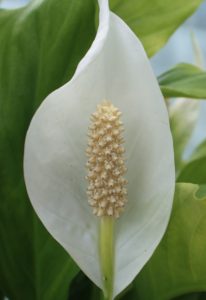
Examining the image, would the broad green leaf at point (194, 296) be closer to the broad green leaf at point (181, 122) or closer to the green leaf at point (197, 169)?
the green leaf at point (197, 169)

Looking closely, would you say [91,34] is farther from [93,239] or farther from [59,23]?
[93,239]

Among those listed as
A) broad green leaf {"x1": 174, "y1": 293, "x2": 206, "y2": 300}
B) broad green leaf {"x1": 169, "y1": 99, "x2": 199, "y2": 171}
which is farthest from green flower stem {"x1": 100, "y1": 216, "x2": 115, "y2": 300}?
broad green leaf {"x1": 169, "y1": 99, "x2": 199, "y2": 171}

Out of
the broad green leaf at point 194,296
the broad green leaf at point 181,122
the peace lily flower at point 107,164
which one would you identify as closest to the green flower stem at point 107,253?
the peace lily flower at point 107,164

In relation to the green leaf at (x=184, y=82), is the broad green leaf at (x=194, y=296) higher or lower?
lower

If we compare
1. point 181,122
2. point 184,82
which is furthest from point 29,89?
point 181,122

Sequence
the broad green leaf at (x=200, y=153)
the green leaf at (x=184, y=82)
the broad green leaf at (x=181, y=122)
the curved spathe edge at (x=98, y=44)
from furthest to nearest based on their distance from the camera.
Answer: the broad green leaf at (x=181, y=122)
the broad green leaf at (x=200, y=153)
the green leaf at (x=184, y=82)
the curved spathe edge at (x=98, y=44)

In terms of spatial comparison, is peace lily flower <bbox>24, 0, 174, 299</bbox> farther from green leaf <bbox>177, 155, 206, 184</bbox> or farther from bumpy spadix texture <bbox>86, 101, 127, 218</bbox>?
green leaf <bbox>177, 155, 206, 184</bbox>

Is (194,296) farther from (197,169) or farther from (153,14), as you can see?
(153,14)
